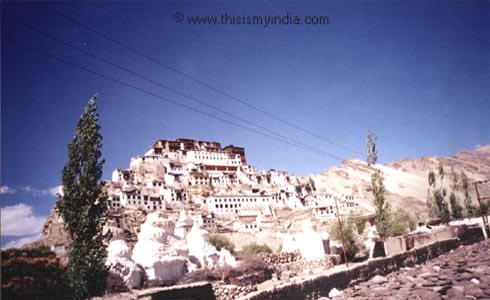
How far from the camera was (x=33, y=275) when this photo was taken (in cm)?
1334

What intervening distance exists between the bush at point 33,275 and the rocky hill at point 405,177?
82542 mm

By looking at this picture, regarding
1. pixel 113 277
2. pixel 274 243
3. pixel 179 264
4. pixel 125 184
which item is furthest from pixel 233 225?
pixel 113 277

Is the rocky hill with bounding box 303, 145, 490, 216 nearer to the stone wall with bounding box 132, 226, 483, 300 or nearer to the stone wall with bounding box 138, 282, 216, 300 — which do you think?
the stone wall with bounding box 132, 226, 483, 300

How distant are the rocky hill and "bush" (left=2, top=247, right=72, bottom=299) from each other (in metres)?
82.5

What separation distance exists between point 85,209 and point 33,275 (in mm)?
6472

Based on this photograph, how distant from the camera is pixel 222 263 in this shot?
27172 mm

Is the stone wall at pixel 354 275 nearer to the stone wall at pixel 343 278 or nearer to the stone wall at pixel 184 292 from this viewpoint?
the stone wall at pixel 343 278

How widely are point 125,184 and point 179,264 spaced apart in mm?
57109

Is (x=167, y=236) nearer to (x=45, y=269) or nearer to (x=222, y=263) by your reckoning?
(x=222, y=263)

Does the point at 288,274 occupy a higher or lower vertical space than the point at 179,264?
lower

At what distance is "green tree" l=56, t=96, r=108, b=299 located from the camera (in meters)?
9.79

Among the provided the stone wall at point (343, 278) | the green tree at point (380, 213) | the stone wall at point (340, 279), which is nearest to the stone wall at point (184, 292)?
the stone wall at point (340, 279)

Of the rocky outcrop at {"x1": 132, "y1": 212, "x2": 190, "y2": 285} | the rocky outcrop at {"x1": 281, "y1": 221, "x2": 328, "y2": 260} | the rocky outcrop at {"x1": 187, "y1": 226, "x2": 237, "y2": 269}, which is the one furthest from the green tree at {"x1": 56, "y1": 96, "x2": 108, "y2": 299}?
the rocky outcrop at {"x1": 281, "y1": 221, "x2": 328, "y2": 260}

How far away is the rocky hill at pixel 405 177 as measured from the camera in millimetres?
88375
